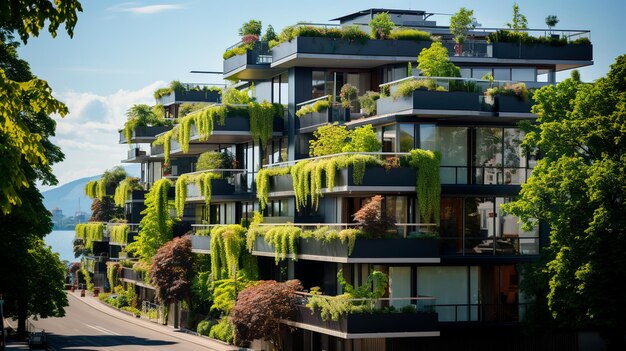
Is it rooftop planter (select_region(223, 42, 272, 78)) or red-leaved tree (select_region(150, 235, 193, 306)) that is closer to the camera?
A: rooftop planter (select_region(223, 42, 272, 78))

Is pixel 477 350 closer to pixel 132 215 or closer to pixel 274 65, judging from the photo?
pixel 274 65

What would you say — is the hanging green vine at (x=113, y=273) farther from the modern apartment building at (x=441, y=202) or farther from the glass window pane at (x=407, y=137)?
the glass window pane at (x=407, y=137)

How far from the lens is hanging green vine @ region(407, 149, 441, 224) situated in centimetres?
5512

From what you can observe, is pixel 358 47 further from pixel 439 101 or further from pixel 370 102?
pixel 439 101

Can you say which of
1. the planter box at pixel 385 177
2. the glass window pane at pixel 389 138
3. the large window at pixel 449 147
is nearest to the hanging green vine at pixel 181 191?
the glass window pane at pixel 389 138

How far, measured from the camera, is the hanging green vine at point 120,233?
347 ft

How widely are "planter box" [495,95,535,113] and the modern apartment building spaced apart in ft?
0.14

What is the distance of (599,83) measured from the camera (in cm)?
5038

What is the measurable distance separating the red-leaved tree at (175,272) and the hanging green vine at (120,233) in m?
25.8

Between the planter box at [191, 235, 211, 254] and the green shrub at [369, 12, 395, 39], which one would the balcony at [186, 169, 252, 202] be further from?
the green shrub at [369, 12, 395, 39]

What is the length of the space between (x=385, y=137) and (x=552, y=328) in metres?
11.2

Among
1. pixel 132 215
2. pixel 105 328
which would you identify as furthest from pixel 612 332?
pixel 132 215

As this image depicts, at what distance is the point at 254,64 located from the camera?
7312 centimetres

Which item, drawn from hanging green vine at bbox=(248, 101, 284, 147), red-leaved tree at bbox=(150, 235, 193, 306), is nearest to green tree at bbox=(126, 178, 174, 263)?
red-leaved tree at bbox=(150, 235, 193, 306)
